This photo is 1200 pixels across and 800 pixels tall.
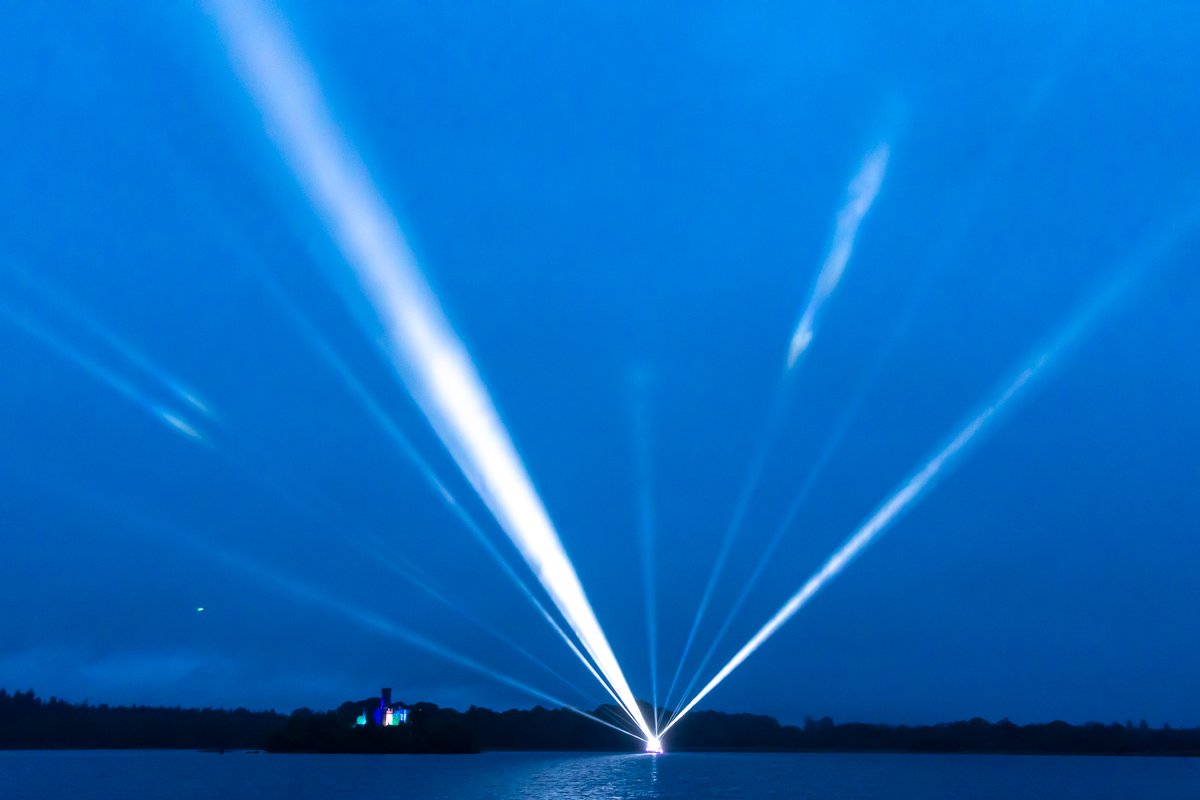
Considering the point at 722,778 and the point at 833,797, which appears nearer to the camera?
the point at 833,797

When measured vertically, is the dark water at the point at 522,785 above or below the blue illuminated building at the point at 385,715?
below

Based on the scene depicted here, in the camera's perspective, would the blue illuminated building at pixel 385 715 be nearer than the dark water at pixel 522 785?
No

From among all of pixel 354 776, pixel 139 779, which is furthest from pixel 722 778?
pixel 139 779

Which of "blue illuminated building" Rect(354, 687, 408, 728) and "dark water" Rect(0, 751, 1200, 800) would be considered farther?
"blue illuminated building" Rect(354, 687, 408, 728)

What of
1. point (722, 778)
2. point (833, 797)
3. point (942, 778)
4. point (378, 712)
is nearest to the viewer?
point (833, 797)

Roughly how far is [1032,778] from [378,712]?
3506 inches

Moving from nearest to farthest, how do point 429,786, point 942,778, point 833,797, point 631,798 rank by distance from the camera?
point 631,798, point 833,797, point 429,786, point 942,778

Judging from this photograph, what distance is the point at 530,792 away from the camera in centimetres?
7869

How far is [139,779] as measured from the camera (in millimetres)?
98000

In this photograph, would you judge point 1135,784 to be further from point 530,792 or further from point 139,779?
point 139,779

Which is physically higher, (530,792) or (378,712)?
(378,712)

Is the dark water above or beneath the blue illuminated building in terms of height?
beneath

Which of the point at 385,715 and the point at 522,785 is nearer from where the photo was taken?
the point at 522,785

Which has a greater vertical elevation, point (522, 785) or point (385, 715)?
point (385, 715)
